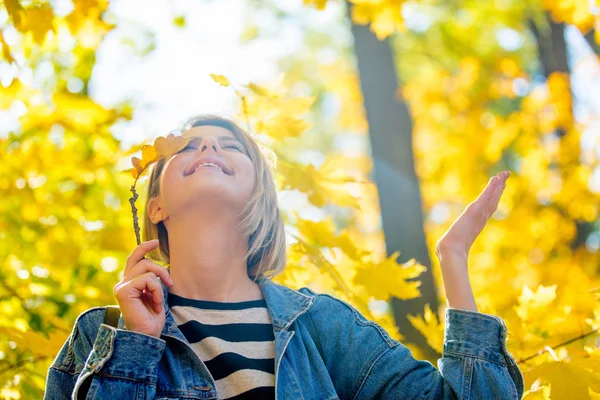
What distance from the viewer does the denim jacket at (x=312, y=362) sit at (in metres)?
1.24

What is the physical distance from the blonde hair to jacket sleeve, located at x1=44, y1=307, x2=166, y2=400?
0.47 metres

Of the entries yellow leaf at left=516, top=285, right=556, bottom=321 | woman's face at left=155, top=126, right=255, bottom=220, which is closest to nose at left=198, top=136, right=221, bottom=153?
woman's face at left=155, top=126, right=255, bottom=220

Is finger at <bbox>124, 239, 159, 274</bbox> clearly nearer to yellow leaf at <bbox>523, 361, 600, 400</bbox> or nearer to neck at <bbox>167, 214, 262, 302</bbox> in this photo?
neck at <bbox>167, 214, 262, 302</bbox>

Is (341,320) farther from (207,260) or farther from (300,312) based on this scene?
(207,260)

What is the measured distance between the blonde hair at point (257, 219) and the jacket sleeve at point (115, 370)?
1.55 ft

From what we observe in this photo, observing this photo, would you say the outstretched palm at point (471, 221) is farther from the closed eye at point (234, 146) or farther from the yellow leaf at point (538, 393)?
the closed eye at point (234, 146)

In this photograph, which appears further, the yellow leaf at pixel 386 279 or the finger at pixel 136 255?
the yellow leaf at pixel 386 279

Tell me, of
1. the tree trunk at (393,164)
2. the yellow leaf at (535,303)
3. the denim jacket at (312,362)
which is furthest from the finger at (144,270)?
the tree trunk at (393,164)

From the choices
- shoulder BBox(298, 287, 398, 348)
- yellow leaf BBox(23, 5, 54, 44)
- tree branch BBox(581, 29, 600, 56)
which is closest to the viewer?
shoulder BBox(298, 287, 398, 348)

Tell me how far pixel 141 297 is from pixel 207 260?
0.86 feet

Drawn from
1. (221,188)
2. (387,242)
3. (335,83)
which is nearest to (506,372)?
(221,188)

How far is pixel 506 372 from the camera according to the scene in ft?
4.58

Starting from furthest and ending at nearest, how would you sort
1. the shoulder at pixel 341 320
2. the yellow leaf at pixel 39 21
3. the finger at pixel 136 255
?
the yellow leaf at pixel 39 21
the shoulder at pixel 341 320
the finger at pixel 136 255

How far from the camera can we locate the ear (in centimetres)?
169
